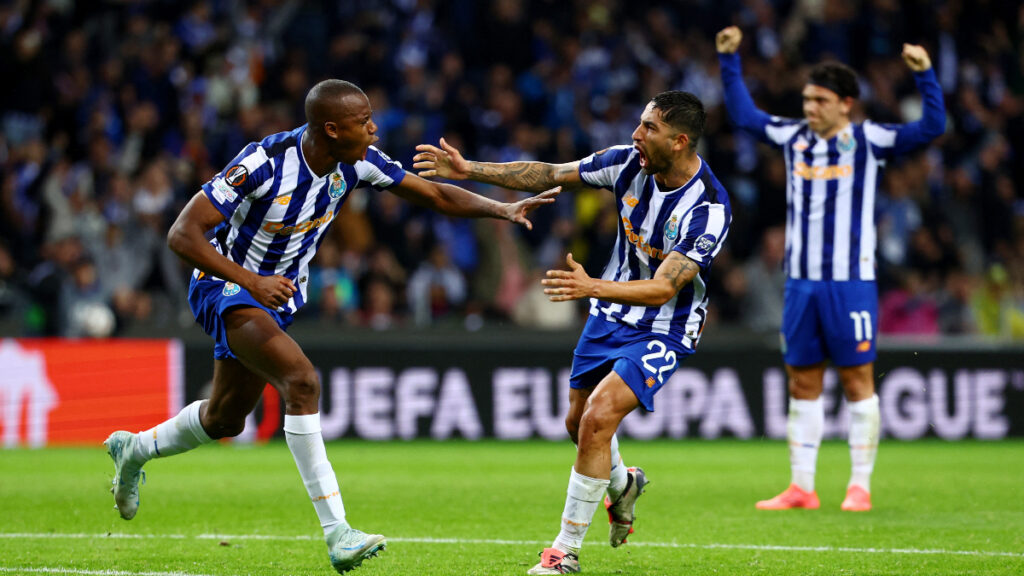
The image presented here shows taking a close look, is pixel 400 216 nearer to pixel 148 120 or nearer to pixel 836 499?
pixel 148 120

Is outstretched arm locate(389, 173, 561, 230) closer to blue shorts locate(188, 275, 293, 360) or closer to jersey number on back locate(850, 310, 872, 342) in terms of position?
blue shorts locate(188, 275, 293, 360)

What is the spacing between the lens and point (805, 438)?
8.39 metres

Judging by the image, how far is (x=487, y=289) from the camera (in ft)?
49.6

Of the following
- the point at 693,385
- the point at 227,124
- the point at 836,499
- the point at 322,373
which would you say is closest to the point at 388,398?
the point at 322,373

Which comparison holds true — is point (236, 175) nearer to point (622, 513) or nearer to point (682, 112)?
point (682, 112)

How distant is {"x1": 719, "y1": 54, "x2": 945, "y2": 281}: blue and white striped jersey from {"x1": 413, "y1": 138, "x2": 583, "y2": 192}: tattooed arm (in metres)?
2.23

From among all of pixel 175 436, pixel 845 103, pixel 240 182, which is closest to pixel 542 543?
pixel 175 436

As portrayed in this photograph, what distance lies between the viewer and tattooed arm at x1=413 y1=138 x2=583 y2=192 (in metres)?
6.67

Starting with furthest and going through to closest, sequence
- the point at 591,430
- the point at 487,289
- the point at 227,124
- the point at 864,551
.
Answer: the point at 227,124 → the point at 487,289 → the point at 864,551 → the point at 591,430

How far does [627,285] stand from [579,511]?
3.50 feet

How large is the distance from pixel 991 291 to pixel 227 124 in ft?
31.3

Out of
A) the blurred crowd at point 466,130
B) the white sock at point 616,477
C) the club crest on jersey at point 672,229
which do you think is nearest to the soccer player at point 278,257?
the club crest on jersey at point 672,229

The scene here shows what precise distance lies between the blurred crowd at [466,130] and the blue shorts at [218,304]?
7732 millimetres

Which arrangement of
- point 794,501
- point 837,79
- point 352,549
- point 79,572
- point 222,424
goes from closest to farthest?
point 352,549, point 79,572, point 222,424, point 837,79, point 794,501
